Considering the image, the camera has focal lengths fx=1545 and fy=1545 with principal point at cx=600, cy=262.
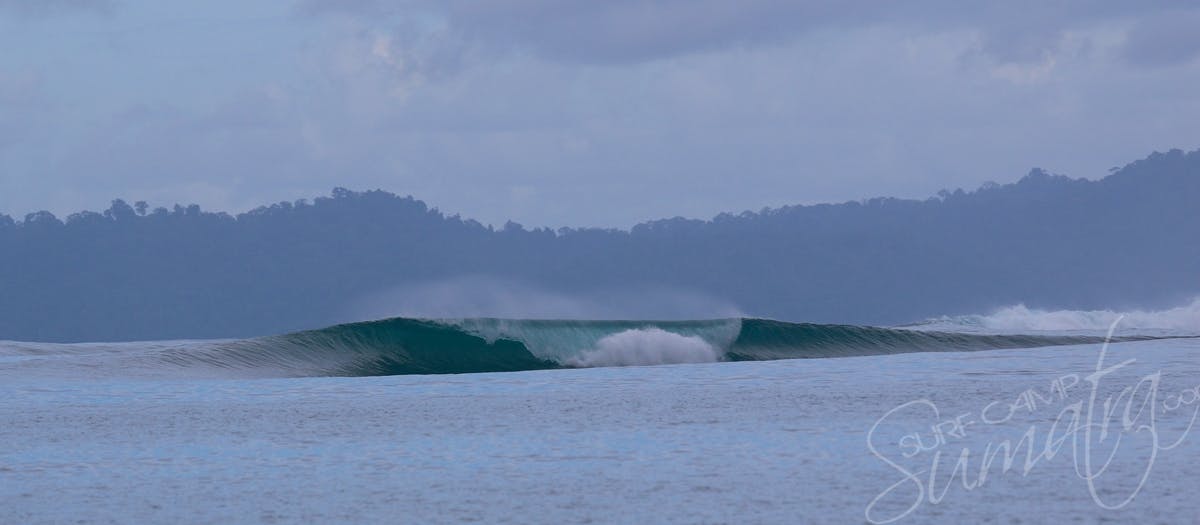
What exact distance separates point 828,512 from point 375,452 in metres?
4.33

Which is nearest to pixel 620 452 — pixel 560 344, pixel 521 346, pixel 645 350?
pixel 645 350

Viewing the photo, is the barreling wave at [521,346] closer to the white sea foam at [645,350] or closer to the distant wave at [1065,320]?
the white sea foam at [645,350]

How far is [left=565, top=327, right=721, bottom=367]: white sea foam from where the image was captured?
28.4 metres

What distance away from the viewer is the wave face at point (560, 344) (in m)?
27.5

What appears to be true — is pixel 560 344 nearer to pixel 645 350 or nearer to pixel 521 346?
pixel 521 346

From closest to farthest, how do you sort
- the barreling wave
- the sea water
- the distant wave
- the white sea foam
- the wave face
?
the sea water
the barreling wave
the wave face
the white sea foam
the distant wave

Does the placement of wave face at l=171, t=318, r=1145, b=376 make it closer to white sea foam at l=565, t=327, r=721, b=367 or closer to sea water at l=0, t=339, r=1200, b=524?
white sea foam at l=565, t=327, r=721, b=367

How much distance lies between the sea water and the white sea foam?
885cm

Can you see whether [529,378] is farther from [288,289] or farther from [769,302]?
[288,289]


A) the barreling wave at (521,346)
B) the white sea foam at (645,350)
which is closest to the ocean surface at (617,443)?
the barreling wave at (521,346)

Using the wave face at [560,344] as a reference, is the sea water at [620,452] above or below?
below

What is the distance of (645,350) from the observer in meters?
29.1

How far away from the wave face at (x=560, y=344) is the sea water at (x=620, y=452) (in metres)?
7.99

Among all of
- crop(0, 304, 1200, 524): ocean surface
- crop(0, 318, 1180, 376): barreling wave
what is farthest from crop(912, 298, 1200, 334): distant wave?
crop(0, 304, 1200, 524): ocean surface
